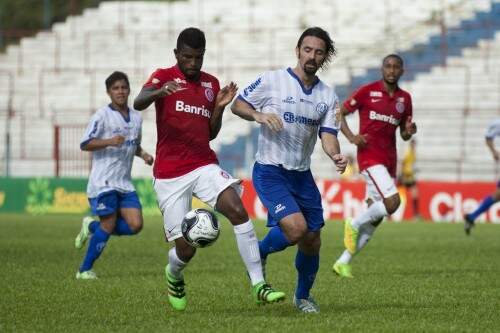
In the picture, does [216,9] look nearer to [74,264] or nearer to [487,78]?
[487,78]

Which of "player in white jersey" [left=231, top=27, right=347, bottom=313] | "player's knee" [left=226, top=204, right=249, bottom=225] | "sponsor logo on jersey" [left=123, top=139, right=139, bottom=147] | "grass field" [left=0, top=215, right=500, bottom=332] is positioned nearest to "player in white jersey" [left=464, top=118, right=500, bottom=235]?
"grass field" [left=0, top=215, right=500, bottom=332]

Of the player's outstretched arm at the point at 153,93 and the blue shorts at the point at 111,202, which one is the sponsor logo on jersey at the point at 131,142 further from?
the player's outstretched arm at the point at 153,93

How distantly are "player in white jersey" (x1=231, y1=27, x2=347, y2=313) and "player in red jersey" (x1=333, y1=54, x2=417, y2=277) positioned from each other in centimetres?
441

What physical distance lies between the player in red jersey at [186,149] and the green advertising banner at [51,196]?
23.3m

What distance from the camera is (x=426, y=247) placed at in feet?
66.7

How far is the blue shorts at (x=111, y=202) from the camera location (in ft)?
48.4

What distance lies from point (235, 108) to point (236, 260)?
7226 mm

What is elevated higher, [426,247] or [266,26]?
[266,26]

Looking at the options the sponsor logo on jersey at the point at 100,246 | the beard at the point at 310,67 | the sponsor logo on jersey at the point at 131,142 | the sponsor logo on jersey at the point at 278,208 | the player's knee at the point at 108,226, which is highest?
the beard at the point at 310,67

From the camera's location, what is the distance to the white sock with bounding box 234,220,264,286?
9938 millimetres

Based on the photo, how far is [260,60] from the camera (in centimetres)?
4366

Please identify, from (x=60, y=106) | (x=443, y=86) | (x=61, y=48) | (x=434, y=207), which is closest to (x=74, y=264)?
(x=434, y=207)

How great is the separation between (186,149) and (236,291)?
2446 millimetres

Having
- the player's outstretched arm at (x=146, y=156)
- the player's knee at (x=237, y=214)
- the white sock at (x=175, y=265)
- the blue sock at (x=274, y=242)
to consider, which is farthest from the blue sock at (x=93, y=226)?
the player's knee at (x=237, y=214)
